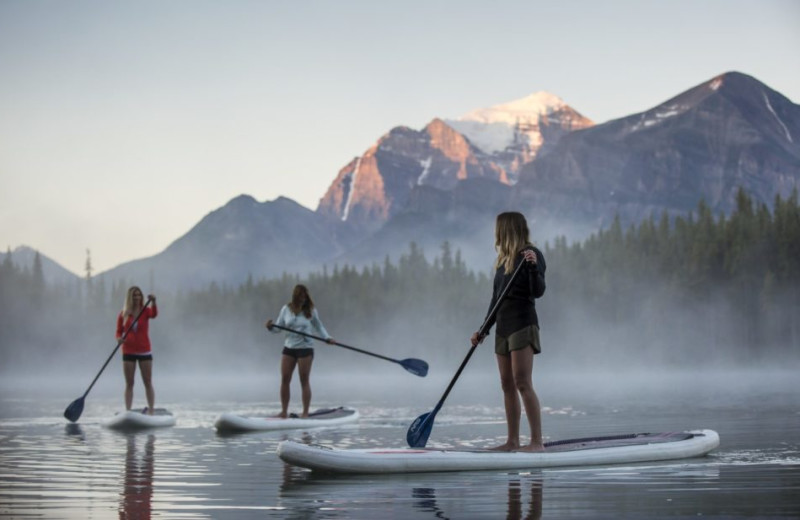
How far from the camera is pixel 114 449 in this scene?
1659cm

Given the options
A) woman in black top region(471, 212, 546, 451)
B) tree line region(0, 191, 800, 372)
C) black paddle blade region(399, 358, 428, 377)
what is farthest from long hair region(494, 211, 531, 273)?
tree line region(0, 191, 800, 372)

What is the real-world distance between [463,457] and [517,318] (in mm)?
1637

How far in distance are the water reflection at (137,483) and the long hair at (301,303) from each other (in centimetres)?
403

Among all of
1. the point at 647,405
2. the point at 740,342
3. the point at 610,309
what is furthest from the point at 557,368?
the point at 647,405

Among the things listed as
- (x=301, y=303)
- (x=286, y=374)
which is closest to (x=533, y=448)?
(x=301, y=303)

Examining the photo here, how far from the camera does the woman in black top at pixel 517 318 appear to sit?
1252cm

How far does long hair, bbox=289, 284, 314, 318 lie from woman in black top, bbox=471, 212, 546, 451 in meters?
8.12

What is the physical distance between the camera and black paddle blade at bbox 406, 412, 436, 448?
526 inches

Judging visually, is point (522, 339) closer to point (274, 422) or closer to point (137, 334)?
point (274, 422)

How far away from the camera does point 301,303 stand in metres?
20.7

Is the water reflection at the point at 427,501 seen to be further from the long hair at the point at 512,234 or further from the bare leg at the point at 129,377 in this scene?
the bare leg at the point at 129,377

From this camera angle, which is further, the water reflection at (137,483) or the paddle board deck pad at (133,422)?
the paddle board deck pad at (133,422)

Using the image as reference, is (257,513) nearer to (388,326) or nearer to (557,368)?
(557,368)

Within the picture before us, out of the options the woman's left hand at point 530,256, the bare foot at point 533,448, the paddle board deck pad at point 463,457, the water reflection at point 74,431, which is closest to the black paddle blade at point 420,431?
the paddle board deck pad at point 463,457
